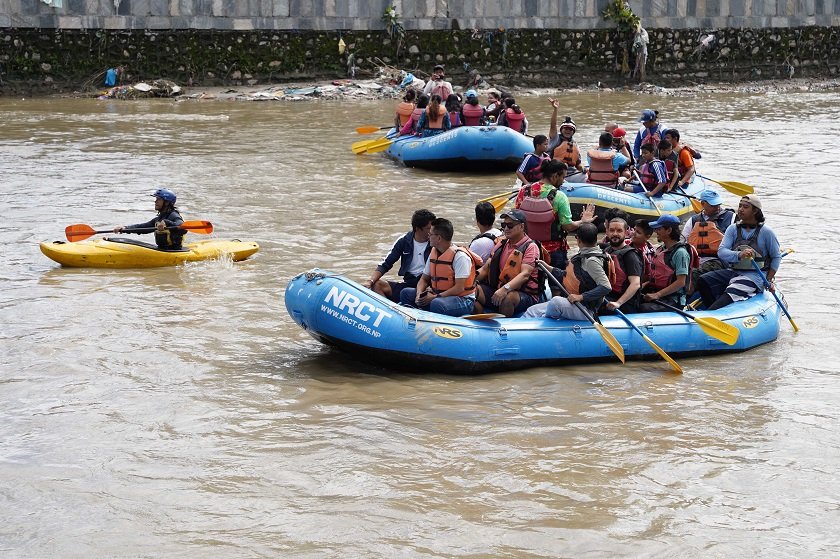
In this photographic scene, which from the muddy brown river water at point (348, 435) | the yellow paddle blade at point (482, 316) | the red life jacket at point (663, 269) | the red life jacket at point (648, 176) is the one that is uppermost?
the red life jacket at point (648, 176)

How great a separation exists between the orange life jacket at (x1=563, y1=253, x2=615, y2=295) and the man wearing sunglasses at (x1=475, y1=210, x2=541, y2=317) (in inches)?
10.1

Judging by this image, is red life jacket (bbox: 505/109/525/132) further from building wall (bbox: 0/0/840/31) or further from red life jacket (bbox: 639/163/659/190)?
building wall (bbox: 0/0/840/31)

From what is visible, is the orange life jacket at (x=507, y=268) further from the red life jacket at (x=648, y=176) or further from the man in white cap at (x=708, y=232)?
the red life jacket at (x=648, y=176)

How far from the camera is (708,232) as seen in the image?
9336 millimetres

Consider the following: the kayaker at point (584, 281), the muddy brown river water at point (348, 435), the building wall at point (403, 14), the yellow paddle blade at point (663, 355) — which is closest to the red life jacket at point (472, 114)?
the muddy brown river water at point (348, 435)

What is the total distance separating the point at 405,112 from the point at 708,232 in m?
8.86

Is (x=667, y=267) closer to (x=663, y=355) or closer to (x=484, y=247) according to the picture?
(x=663, y=355)

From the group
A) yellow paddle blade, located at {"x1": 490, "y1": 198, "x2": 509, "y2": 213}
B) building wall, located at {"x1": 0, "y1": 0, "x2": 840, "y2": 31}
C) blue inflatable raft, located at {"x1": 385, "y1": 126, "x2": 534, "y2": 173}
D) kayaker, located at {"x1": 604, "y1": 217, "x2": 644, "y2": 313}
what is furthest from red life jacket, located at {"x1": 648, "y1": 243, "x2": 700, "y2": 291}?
building wall, located at {"x1": 0, "y1": 0, "x2": 840, "y2": 31}

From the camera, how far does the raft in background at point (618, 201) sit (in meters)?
12.1

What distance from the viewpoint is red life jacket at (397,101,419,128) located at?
17422 millimetres

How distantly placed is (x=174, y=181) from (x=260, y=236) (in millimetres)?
3825

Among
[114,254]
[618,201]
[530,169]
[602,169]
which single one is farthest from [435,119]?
[114,254]

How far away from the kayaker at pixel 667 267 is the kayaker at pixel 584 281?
0.59 metres

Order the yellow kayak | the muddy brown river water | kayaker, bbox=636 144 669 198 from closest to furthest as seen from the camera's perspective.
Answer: the muddy brown river water < the yellow kayak < kayaker, bbox=636 144 669 198
